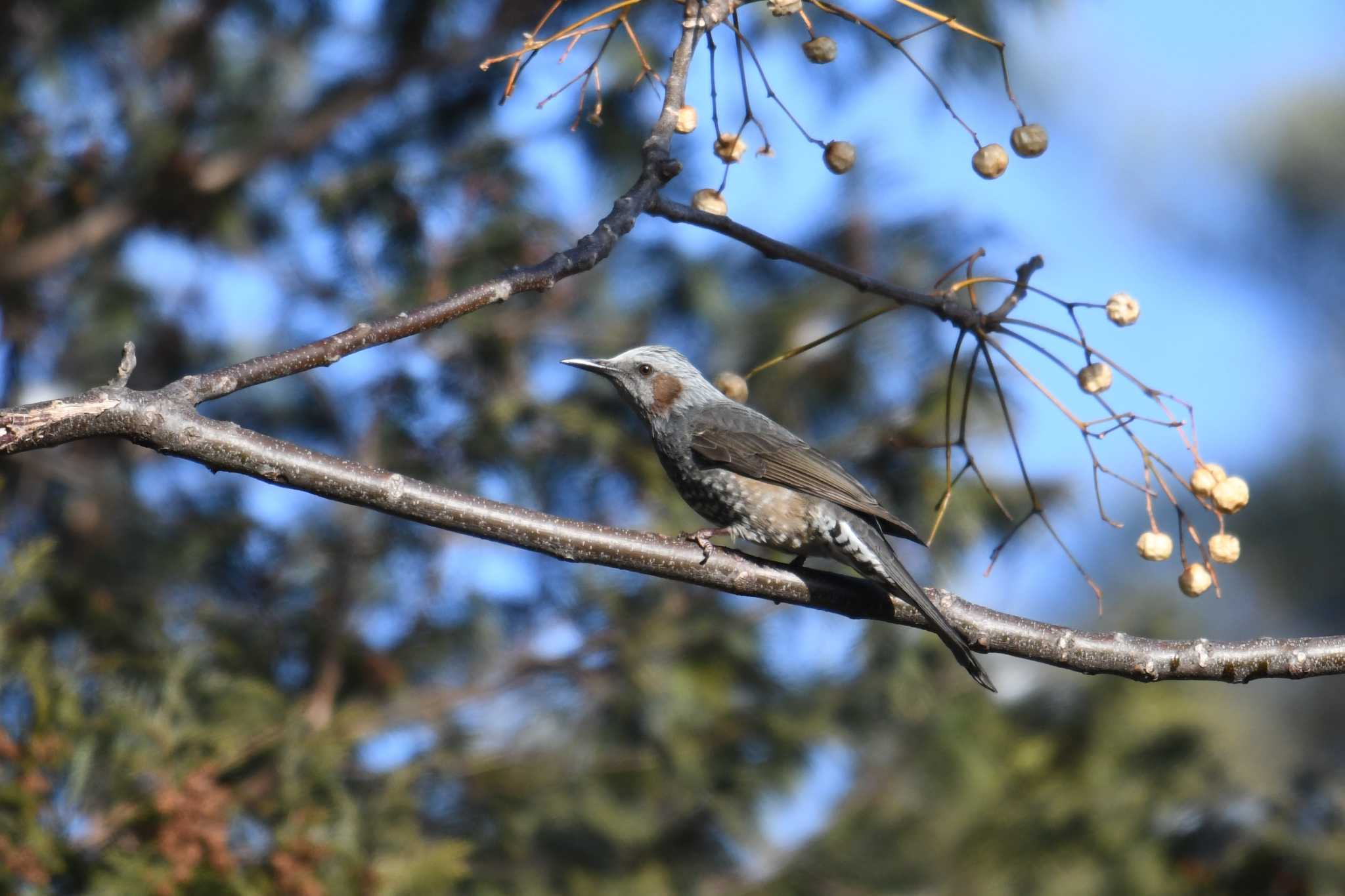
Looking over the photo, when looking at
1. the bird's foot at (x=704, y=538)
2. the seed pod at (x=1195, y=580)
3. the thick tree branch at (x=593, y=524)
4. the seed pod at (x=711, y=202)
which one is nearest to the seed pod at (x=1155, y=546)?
the seed pod at (x=1195, y=580)

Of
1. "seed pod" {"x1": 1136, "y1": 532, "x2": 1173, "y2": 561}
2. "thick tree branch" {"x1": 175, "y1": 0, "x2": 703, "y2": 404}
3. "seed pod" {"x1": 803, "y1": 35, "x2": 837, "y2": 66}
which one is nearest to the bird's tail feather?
"seed pod" {"x1": 1136, "y1": 532, "x2": 1173, "y2": 561}

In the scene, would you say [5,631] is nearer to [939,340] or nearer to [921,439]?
[921,439]

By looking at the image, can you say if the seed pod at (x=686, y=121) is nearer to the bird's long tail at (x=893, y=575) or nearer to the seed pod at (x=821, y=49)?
the seed pod at (x=821, y=49)

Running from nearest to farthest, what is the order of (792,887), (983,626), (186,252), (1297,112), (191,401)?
(191,401)
(983,626)
(792,887)
(186,252)
(1297,112)

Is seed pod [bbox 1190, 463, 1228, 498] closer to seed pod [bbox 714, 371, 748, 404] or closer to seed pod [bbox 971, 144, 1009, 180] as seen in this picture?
seed pod [bbox 971, 144, 1009, 180]

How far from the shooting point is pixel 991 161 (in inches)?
106

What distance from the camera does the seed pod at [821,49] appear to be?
9.06 feet

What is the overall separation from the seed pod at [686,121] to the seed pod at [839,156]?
310 millimetres

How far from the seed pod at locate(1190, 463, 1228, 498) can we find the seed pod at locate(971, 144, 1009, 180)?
0.77 m

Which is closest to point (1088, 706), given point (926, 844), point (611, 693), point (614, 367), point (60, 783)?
point (926, 844)

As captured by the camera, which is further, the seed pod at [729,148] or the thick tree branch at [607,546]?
the seed pod at [729,148]

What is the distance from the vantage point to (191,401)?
7.48 feet

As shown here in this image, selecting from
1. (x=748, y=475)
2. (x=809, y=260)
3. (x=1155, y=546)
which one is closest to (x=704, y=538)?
(x=748, y=475)

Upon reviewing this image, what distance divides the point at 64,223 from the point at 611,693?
10.8 feet
